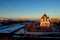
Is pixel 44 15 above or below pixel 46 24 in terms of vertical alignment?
above

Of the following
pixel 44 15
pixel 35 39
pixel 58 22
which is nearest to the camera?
pixel 35 39

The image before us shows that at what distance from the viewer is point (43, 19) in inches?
595

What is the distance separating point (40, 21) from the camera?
15117 mm

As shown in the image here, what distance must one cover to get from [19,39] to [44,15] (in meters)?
8.33

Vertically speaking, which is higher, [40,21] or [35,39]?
[40,21]

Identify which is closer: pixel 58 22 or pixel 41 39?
pixel 41 39

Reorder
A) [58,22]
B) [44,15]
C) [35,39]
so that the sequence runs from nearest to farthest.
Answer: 1. [35,39]
2. [58,22]
3. [44,15]

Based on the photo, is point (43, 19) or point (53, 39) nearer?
point (53, 39)

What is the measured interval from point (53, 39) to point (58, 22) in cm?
705

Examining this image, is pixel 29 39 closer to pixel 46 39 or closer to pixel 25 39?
pixel 25 39

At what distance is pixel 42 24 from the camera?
577 inches

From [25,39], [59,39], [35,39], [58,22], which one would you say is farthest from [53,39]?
[58,22]

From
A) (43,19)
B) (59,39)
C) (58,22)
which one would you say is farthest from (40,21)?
(59,39)

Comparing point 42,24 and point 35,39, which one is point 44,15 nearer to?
point 42,24
